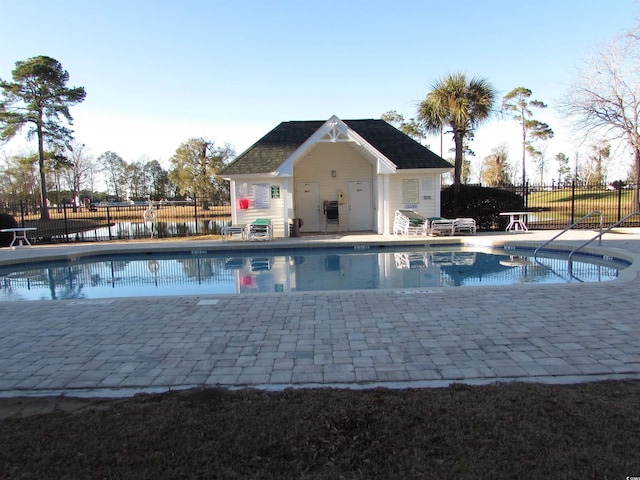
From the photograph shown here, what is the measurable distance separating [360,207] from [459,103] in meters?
6.17

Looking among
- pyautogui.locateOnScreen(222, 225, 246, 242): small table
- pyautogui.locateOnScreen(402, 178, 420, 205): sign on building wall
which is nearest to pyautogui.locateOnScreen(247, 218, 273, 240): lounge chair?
pyautogui.locateOnScreen(222, 225, 246, 242): small table

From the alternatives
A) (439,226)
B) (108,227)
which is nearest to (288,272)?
(439,226)

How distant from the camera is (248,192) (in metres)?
15.7

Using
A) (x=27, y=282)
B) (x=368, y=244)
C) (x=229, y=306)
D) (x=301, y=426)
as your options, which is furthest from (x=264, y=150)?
(x=301, y=426)

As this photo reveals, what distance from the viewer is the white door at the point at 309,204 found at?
17469 mm

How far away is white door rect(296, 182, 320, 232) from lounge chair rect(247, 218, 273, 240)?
262 cm

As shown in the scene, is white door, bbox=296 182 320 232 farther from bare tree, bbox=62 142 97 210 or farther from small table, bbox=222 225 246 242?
bare tree, bbox=62 142 97 210

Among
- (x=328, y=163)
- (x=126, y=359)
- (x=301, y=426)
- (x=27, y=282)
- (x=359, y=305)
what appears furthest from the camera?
(x=328, y=163)

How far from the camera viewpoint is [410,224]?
1509cm

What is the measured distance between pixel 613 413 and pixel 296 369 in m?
2.45

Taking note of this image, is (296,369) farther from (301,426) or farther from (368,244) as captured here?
(368,244)

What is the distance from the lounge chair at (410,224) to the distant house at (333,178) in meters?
0.55

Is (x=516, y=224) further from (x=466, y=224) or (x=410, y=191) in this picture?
(x=410, y=191)

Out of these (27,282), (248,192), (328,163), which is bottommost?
(27,282)
